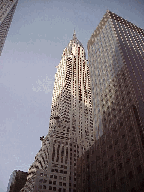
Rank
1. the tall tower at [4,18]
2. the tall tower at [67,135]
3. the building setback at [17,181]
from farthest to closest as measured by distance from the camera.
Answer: the building setback at [17,181] < the tall tower at [4,18] < the tall tower at [67,135]

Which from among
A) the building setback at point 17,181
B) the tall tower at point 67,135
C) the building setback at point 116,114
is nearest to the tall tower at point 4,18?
the building setback at point 116,114

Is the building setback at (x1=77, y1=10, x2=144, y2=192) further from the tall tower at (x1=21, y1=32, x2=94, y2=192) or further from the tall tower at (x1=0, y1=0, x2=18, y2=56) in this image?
the tall tower at (x1=0, y1=0, x2=18, y2=56)

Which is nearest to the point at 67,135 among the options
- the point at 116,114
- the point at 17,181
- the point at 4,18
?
the point at 17,181

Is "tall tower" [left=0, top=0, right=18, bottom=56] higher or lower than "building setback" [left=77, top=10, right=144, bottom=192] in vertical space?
higher

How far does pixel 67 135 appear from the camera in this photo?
119m

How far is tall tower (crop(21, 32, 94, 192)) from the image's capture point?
93438 mm

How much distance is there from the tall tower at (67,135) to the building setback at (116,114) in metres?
23.4

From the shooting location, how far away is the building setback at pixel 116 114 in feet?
169

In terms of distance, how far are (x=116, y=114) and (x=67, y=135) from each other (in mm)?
58615

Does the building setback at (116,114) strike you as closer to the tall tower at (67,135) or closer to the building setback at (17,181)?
the tall tower at (67,135)

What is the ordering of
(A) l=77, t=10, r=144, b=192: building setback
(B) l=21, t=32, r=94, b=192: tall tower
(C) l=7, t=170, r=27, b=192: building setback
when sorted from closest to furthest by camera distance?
(A) l=77, t=10, r=144, b=192: building setback → (B) l=21, t=32, r=94, b=192: tall tower → (C) l=7, t=170, r=27, b=192: building setback

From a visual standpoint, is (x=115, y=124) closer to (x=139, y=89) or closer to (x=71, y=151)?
(x=139, y=89)

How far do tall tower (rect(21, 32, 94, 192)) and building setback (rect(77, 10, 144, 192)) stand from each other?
76.8 ft

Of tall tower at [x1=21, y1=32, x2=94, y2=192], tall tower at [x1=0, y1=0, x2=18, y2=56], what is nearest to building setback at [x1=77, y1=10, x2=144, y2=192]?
tall tower at [x1=21, y1=32, x2=94, y2=192]
